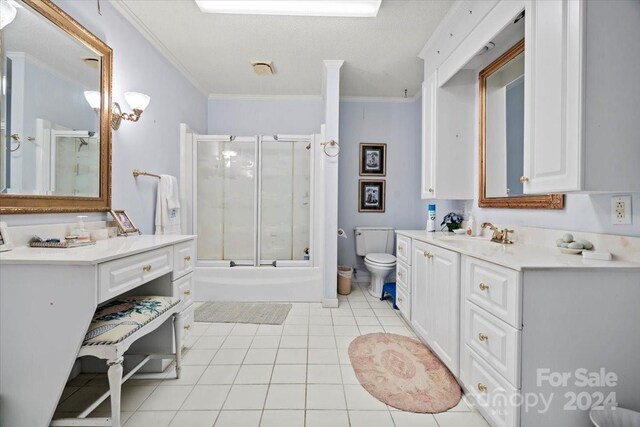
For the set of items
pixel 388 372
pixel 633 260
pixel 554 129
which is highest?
pixel 554 129

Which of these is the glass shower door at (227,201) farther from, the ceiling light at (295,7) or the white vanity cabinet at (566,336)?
the white vanity cabinet at (566,336)

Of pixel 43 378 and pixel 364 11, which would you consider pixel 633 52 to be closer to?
pixel 364 11

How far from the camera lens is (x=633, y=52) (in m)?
1.12

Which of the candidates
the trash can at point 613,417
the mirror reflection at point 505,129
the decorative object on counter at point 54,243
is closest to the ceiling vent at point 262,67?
the mirror reflection at point 505,129

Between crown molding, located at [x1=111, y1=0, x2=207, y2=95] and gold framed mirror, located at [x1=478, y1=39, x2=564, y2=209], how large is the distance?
270cm

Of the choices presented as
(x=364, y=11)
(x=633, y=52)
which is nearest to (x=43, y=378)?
(x=633, y=52)

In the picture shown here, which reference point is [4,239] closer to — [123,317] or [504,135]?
[123,317]

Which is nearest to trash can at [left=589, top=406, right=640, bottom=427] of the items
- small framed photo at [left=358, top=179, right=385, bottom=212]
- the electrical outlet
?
the electrical outlet

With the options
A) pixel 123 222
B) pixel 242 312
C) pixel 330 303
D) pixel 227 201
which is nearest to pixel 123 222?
pixel 123 222

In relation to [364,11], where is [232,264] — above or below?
below

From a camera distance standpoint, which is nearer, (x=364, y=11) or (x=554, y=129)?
(x=554, y=129)

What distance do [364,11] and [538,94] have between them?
146 cm

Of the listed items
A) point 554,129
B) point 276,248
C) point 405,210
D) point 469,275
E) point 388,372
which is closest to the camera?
point 554,129

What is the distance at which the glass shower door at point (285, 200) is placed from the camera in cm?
334
